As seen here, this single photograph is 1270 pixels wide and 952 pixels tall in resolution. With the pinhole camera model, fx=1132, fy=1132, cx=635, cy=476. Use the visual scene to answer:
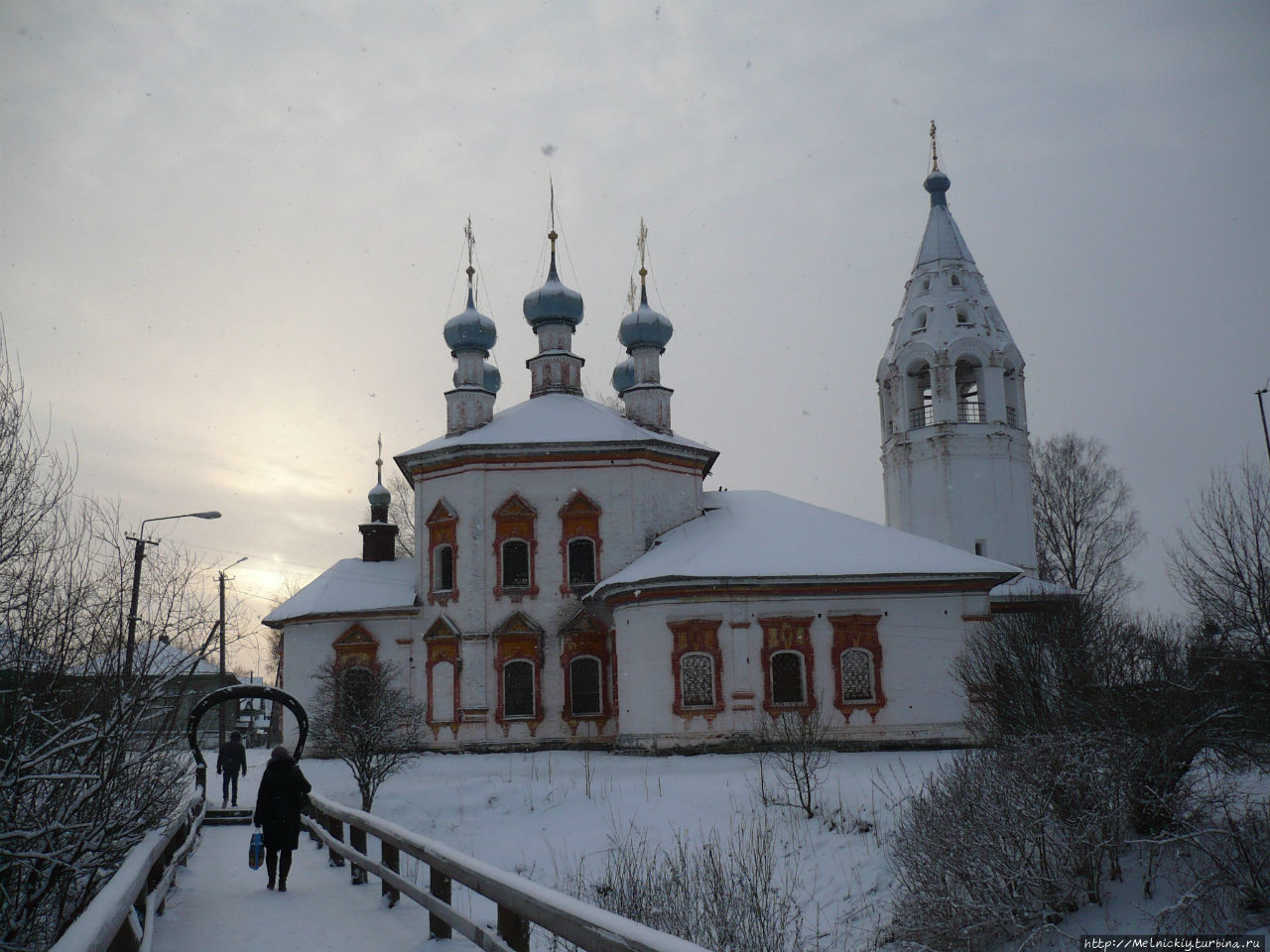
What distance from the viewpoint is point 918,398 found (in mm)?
35500

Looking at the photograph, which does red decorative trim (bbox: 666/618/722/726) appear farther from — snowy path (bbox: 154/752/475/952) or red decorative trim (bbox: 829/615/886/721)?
snowy path (bbox: 154/752/475/952)

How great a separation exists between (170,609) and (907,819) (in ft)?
33.6

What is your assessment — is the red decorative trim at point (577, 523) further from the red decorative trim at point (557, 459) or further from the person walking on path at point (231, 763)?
the person walking on path at point (231, 763)

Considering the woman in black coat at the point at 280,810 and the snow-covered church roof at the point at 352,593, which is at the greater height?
the snow-covered church roof at the point at 352,593

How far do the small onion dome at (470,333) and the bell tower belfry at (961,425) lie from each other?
1255 cm

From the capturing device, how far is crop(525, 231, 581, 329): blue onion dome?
111ft

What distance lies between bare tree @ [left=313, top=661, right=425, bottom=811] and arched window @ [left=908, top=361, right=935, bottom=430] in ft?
57.1

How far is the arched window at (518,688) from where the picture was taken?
29.0 metres

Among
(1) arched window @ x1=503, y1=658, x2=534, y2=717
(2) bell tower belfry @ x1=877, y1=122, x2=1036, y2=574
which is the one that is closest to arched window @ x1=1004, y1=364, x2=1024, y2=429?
(2) bell tower belfry @ x1=877, y1=122, x2=1036, y2=574

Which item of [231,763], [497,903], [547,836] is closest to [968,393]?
[547,836]

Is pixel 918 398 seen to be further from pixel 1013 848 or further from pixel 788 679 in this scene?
pixel 1013 848

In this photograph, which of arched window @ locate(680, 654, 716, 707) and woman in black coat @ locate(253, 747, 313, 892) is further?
arched window @ locate(680, 654, 716, 707)

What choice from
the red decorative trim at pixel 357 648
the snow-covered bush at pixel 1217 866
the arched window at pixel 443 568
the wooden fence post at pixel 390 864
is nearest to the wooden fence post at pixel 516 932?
the wooden fence post at pixel 390 864

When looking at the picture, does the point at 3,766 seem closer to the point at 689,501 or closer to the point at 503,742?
the point at 503,742
